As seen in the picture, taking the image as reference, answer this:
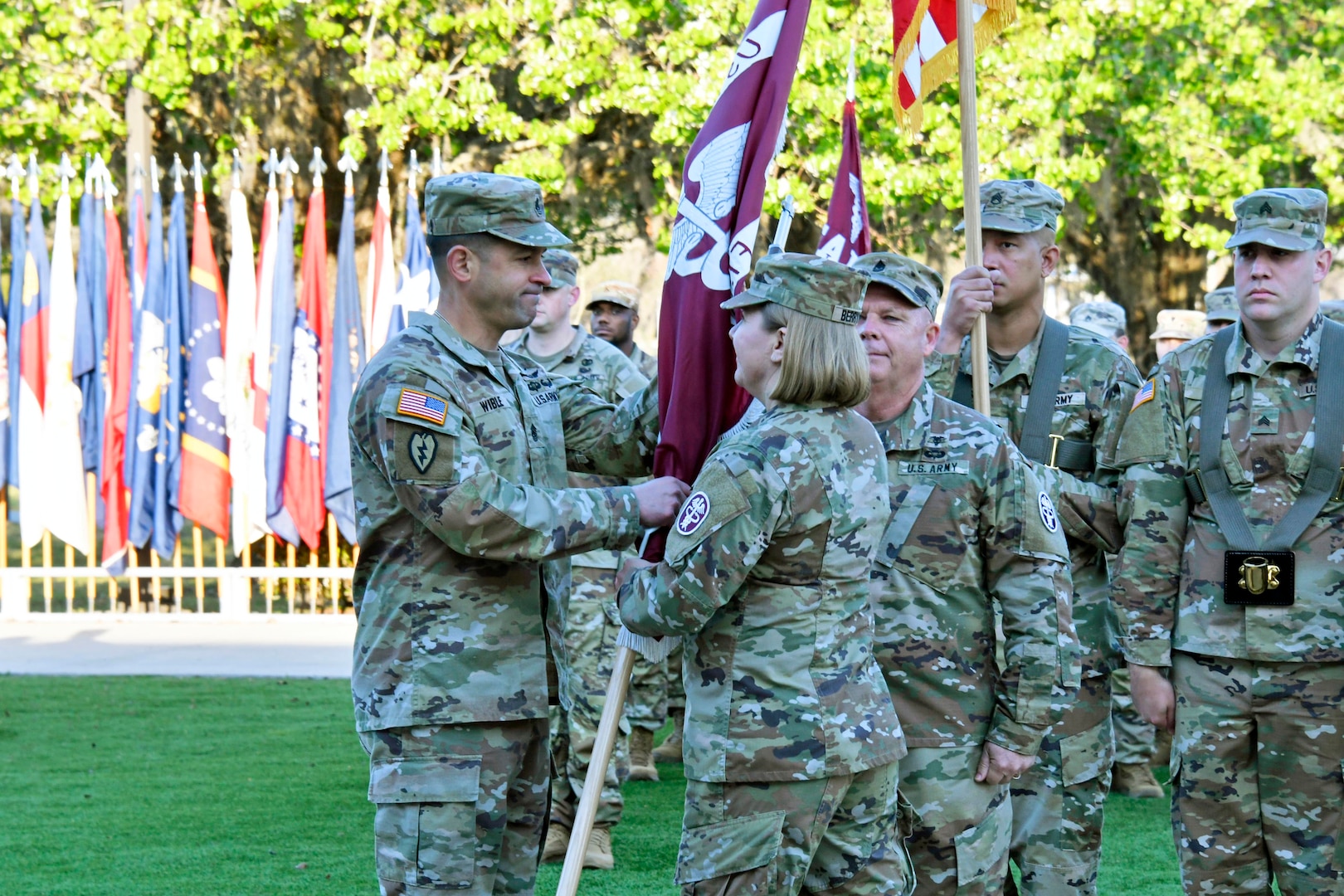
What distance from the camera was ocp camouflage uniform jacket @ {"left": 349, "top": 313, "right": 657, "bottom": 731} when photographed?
3578mm

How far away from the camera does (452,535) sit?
11.7 feet

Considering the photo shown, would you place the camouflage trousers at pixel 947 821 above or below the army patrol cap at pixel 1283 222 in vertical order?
below

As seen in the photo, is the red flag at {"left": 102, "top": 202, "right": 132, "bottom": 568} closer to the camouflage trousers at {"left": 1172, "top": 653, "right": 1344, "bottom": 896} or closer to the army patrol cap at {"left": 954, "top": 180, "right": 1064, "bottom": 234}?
the army patrol cap at {"left": 954, "top": 180, "right": 1064, "bottom": 234}

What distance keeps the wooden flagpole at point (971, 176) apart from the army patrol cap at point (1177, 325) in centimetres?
519

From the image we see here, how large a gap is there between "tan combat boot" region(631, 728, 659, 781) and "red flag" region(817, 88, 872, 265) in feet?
10.8

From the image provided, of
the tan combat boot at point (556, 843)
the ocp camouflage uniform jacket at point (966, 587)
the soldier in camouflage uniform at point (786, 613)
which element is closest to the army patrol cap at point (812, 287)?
the soldier in camouflage uniform at point (786, 613)

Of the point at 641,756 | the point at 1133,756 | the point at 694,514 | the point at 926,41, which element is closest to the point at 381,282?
the point at 641,756

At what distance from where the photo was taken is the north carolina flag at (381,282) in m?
12.0

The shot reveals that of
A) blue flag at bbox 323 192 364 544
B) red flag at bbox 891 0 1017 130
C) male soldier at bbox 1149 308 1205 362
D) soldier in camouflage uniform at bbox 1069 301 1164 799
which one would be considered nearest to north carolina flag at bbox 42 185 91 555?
blue flag at bbox 323 192 364 544

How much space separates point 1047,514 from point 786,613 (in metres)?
0.87

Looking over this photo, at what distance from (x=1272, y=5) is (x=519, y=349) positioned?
12.5m

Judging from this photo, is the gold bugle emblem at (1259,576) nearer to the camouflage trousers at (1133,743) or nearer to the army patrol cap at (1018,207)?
the army patrol cap at (1018,207)

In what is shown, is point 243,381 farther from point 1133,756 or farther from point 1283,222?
point 1283,222

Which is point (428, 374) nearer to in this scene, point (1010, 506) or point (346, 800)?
point (1010, 506)
